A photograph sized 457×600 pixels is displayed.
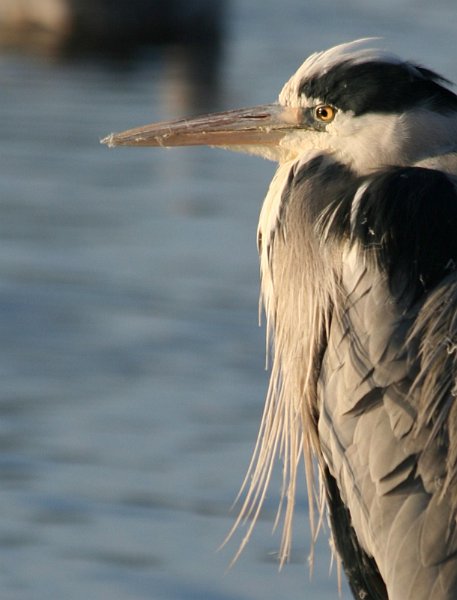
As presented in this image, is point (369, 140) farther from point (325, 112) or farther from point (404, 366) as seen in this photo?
point (404, 366)

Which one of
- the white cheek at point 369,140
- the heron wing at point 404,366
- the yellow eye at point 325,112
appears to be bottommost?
the heron wing at point 404,366

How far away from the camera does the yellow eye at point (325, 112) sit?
13.5ft

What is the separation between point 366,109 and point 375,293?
44 cm

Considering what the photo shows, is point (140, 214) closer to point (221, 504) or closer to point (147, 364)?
point (147, 364)

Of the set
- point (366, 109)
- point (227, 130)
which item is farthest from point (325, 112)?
point (227, 130)

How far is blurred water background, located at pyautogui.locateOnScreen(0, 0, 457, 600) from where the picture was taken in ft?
18.3

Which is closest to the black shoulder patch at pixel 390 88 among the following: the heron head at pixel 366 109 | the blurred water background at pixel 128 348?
the heron head at pixel 366 109

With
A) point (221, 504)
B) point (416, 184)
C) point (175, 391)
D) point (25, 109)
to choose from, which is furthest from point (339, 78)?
point (25, 109)

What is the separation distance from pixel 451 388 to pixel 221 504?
219 cm

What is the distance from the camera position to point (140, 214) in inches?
350

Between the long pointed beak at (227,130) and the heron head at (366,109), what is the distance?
0.02m

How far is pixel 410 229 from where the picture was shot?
3.92 m

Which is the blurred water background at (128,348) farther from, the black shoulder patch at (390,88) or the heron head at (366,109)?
the black shoulder patch at (390,88)

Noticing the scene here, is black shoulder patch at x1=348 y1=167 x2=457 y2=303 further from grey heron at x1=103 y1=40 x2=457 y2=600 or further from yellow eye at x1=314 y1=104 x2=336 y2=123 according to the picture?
yellow eye at x1=314 y1=104 x2=336 y2=123
